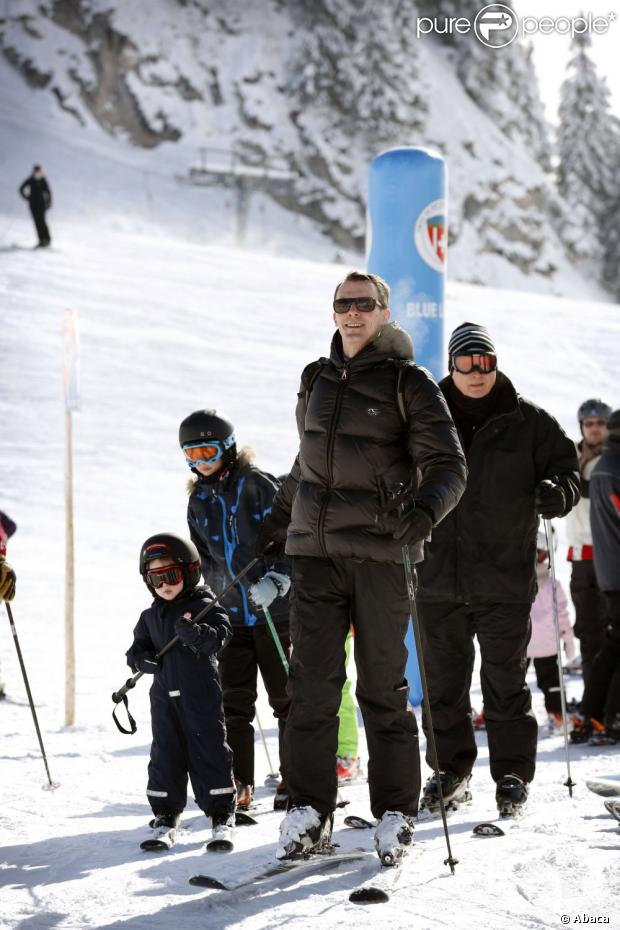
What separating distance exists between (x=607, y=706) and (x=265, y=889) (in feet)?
10.4

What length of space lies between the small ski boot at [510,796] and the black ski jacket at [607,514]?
6.36ft

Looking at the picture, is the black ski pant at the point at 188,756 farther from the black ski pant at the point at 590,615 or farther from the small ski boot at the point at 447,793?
the black ski pant at the point at 590,615

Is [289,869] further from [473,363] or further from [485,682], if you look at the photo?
[473,363]

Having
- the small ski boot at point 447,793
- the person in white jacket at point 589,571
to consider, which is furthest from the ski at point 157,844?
the person in white jacket at point 589,571

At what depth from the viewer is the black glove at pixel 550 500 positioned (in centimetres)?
421

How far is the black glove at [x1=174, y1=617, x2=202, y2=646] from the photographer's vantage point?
4.07 meters

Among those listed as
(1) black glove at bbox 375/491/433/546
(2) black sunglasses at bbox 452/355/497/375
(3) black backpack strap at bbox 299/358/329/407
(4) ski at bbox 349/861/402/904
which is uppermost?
(2) black sunglasses at bbox 452/355/497/375

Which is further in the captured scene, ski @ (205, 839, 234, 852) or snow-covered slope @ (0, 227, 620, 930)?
ski @ (205, 839, 234, 852)

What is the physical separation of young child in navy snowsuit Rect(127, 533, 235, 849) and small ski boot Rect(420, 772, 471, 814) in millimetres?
761

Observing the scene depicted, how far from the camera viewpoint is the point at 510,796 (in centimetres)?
423

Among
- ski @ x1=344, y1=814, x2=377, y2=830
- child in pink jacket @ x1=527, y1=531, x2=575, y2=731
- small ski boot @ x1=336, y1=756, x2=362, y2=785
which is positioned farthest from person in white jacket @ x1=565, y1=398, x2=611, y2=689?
ski @ x1=344, y1=814, x2=377, y2=830

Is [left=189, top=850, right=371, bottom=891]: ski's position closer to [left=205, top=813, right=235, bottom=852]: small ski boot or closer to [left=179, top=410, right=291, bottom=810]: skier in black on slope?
[left=205, top=813, right=235, bottom=852]: small ski boot

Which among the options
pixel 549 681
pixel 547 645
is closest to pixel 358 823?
pixel 547 645

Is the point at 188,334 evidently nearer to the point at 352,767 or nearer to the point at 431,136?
the point at 352,767
